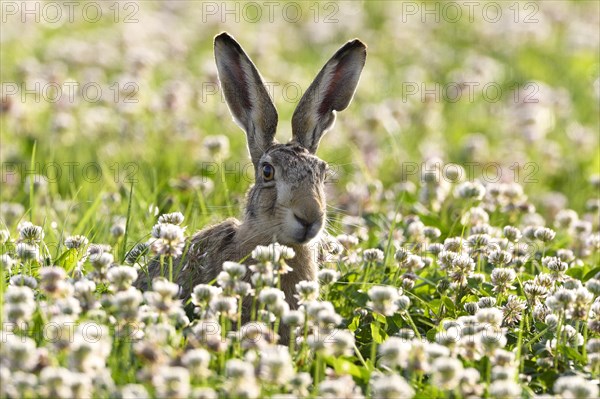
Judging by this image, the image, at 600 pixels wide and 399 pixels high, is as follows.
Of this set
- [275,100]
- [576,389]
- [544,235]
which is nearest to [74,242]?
[544,235]

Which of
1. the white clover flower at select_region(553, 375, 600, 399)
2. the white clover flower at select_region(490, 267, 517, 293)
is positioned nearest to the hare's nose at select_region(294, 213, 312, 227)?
the white clover flower at select_region(490, 267, 517, 293)

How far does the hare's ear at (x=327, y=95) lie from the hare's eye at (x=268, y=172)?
0.58m

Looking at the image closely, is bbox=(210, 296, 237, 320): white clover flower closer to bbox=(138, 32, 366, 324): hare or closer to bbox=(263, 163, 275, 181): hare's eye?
bbox=(138, 32, 366, 324): hare

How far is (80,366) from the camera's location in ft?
13.5

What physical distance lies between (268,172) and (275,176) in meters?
0.09

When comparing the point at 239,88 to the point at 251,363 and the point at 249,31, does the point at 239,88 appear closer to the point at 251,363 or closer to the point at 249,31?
the point at 251,363

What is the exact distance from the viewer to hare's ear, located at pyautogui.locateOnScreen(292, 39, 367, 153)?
23.4 feet

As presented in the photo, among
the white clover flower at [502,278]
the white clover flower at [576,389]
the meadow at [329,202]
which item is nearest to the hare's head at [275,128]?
the meadow at [329,202]

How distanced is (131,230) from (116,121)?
12.8ft

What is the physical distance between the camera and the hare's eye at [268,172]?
654 centimetres

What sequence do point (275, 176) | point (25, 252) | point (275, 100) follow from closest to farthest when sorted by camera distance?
point (25, 252) → point (275, 176) → point (275, 100)

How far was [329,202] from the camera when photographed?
8.07 m

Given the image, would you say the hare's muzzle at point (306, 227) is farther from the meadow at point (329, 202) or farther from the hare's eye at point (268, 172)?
the hare's eye at point (268, 172)

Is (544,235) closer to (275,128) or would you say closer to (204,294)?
(275,128)
